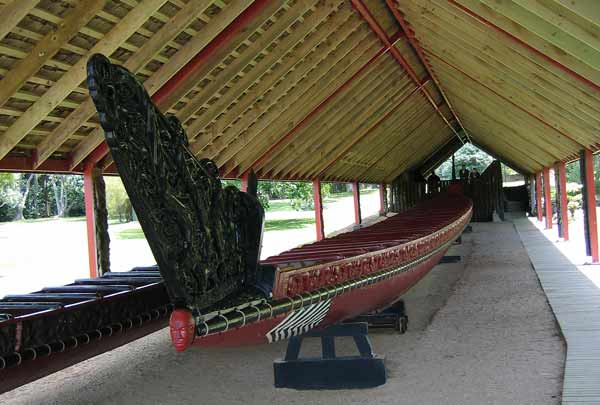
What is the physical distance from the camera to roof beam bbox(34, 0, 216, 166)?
17.9 ft

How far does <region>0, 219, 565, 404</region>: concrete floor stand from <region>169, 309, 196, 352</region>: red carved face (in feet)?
Answer: 4.93

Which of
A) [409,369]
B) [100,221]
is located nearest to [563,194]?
[409,369]

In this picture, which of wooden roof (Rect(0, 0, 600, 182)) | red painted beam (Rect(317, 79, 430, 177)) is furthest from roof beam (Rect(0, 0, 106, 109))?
red painted beam (Rect(317, 79, 430, 177))

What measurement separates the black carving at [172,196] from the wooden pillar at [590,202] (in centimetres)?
672

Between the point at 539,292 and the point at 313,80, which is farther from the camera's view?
the point at 313,80

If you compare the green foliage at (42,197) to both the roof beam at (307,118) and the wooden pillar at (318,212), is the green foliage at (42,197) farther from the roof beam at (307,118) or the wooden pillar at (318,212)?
the roof beam at (307,118)

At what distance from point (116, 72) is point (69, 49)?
9.15ft

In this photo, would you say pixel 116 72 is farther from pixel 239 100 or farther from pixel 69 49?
pixel 239 100

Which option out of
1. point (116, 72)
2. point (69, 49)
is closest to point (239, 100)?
point (69, 49)

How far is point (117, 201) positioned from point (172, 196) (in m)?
27.7

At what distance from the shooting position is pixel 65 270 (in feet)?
47.8

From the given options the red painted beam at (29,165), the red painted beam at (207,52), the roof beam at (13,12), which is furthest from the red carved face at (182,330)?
the red painted beam at (207,52)

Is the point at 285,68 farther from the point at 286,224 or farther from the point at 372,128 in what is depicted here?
the point at 286,224

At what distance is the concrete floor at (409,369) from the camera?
411 centimetres
